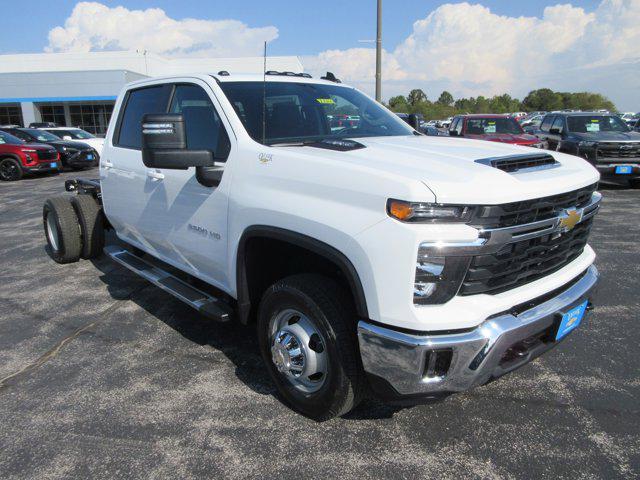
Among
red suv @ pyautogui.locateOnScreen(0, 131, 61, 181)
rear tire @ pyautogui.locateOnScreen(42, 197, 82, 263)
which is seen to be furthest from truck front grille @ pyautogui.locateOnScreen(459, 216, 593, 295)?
red suv @ pyautogui.locateOnScreen(0, 131, 61, 181)

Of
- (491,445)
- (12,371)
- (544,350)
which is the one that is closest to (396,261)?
(544,350)

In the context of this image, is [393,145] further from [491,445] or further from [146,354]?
[146,354]

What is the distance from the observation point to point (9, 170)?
49.9 feet

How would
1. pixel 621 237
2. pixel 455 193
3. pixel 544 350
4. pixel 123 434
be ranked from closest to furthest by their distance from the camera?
pixel 455 193
pixel 544 350
pixel 123 434
pixel 621 237

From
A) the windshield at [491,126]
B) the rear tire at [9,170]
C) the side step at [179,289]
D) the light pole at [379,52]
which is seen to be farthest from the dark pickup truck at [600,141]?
the rear tire at [9,170]

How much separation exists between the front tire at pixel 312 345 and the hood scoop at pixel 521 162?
993mm

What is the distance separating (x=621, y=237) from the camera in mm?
7141

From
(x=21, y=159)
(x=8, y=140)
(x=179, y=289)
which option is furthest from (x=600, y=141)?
(x=8, y=140)

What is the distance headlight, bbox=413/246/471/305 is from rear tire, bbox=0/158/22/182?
52.9ft

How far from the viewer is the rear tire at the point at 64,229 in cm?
577

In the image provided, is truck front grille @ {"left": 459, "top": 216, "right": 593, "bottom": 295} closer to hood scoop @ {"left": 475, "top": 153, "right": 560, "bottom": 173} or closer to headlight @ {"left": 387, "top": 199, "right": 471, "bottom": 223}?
headlight @ {"left": 387, "top": 199, "right": 471, "bottom": 223}

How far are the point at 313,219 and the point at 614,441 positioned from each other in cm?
197

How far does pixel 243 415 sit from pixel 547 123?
43.8 feet

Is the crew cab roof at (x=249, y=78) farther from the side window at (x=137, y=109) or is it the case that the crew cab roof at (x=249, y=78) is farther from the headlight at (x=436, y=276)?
the headlight at (x=436, y=276)
